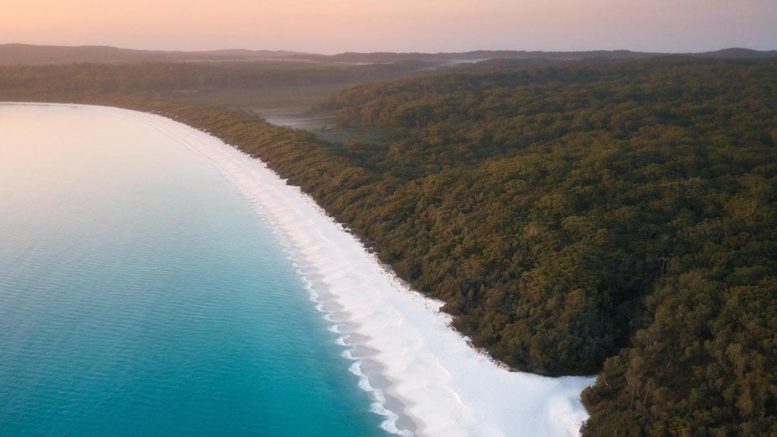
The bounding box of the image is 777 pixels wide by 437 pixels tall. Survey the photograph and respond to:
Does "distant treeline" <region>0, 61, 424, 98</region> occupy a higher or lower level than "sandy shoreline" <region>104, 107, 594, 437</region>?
higher

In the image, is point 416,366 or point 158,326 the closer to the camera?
point 416,366

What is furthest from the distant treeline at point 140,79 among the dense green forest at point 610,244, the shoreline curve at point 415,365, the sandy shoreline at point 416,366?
the shoreline curve at point 415,365

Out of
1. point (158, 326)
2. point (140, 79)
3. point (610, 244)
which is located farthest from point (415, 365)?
point (140, 79)

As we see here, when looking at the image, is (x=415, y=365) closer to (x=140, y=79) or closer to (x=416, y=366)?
(x=416, y=366)

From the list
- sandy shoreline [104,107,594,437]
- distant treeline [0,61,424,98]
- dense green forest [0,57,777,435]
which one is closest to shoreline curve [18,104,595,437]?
sandy shoreline [104,107,594,437]

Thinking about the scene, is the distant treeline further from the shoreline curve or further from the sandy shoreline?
the shoreline curve

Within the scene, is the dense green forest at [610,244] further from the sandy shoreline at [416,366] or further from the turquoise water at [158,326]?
the turquoise water at [158,326]
